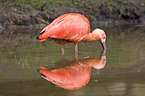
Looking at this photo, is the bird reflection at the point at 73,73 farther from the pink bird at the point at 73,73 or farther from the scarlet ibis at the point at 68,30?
the scarlet ibis at the point at 68,30

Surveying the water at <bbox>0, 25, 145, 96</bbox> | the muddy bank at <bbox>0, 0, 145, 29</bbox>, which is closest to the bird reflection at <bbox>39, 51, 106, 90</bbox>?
the water at <bbox>0, 25, 145, 96</bbox>

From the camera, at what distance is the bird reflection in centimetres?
428

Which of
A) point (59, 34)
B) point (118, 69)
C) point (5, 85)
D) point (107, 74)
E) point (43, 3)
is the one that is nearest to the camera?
point (5, 85)

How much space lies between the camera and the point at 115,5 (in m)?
17.9

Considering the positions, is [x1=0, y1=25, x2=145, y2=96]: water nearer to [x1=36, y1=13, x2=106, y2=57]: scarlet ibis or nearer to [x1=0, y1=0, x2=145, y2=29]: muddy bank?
[x1=36, y1=13, x2=106, y2=57]: scarlet ibis

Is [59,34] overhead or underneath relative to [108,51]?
overhead

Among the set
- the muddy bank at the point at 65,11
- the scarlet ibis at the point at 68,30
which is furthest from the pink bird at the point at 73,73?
the muddy bank at the point at 65,11

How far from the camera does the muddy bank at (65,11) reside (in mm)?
14680

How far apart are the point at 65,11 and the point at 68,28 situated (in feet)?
31.1

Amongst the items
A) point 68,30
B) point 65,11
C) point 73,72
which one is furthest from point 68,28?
point 65,11

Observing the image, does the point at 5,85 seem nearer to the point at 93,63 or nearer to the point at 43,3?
A: the point at 93,63

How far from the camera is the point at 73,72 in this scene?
494cm

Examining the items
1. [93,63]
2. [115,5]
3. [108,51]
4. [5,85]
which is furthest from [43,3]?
[5,85]

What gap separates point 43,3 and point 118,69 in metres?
11.5
